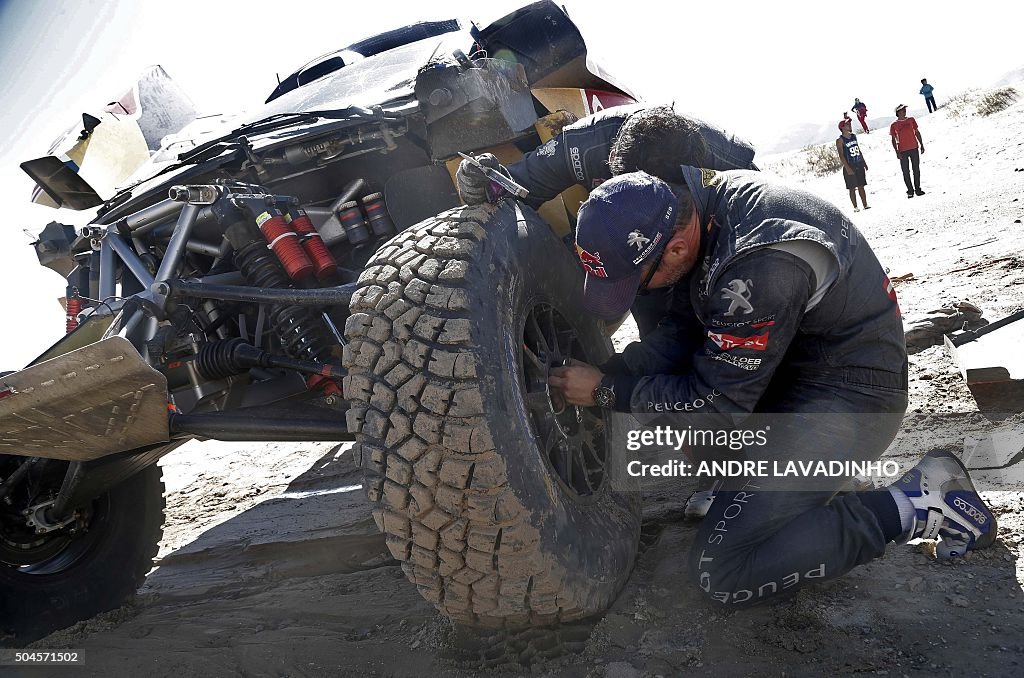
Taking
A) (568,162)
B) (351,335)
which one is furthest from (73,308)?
(568,162)

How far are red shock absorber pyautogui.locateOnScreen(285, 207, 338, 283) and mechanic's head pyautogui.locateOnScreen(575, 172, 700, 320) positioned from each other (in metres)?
1.14

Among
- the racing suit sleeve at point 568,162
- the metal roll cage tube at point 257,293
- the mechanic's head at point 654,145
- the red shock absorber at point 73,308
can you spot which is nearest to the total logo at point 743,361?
the mechanic's head at point 654,145

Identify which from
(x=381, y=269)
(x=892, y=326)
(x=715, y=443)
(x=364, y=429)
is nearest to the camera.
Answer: (x=364, y=429)

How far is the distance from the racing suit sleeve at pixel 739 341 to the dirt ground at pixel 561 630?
2.05 ft

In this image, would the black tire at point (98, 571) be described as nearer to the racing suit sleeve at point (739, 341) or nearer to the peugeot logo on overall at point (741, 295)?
the racing suit sleeve at point (739, 341)

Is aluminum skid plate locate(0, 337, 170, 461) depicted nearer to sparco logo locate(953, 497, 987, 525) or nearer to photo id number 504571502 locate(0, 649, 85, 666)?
photo id number 504571502 locate(0, 649, 85, 666)

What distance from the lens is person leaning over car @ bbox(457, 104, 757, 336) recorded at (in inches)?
106

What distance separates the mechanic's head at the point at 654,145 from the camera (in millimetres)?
2684

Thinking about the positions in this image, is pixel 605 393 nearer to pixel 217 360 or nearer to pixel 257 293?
pixel 257 293

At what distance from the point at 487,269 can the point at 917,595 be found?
1.54 m

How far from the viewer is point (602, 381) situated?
2520mm

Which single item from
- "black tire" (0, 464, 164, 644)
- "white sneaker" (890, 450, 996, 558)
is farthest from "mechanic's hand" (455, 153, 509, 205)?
"black tire" (0, 464, 164, 644)

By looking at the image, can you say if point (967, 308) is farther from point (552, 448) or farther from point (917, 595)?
point (552, 448)

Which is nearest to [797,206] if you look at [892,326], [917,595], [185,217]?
[892,326]
